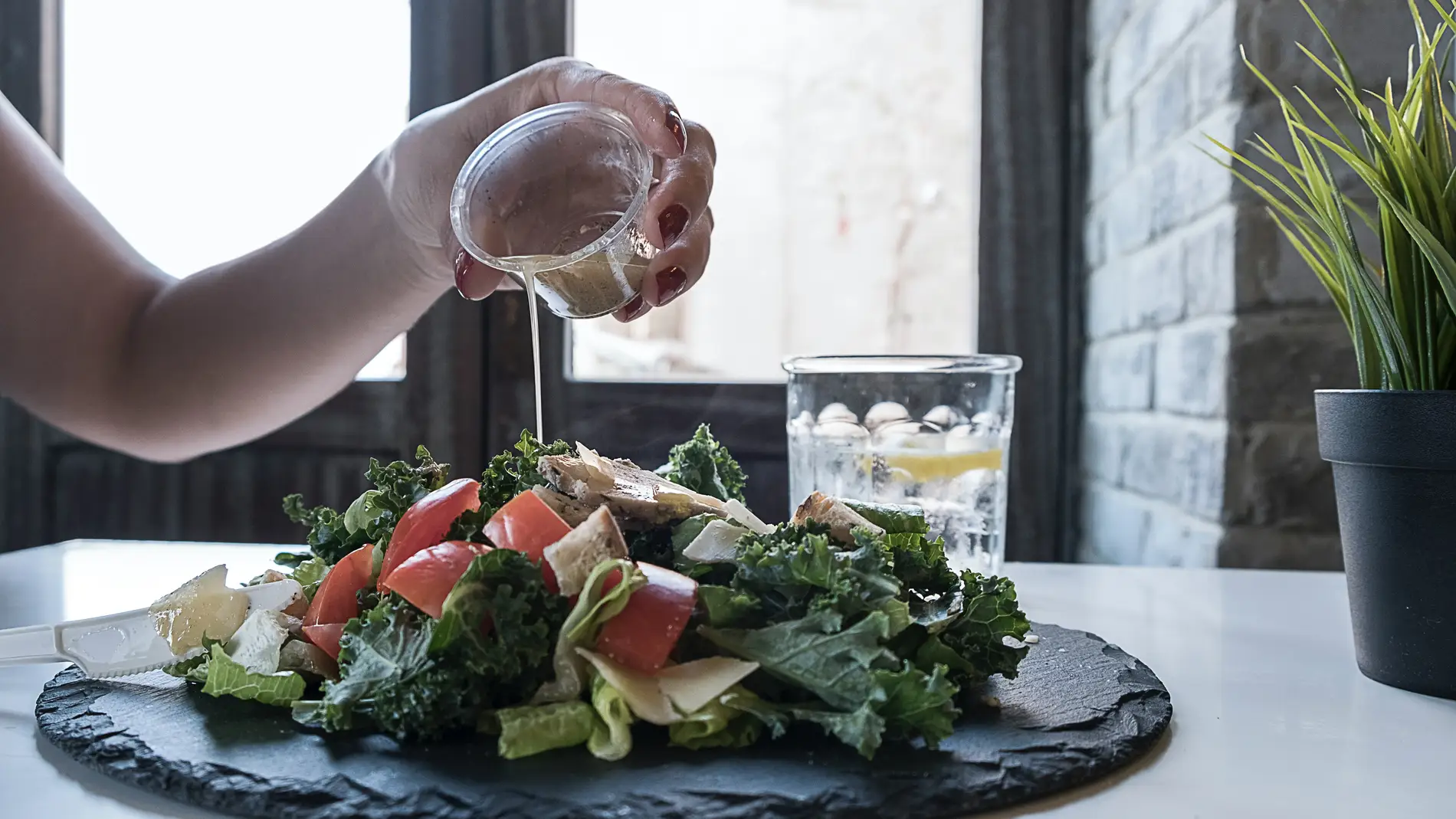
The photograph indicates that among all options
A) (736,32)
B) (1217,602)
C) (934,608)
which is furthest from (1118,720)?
(736,32)

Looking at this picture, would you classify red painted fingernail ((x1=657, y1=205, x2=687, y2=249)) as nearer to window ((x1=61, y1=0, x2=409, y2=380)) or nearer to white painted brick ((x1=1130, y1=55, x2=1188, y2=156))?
white painted brick ((x1=1130, y1=55, x2=1188, y2=156))

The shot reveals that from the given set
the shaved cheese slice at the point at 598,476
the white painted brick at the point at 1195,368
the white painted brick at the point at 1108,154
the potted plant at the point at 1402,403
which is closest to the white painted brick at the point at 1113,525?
the white painted brick at the point at 1195,368

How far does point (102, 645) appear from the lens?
0.81 meters

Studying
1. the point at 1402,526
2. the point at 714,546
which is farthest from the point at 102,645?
the point at 1402,526

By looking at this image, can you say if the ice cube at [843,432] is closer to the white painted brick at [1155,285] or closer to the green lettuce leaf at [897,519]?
the green lettuce leaf at [897,519]

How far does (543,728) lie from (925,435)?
2.46 feet

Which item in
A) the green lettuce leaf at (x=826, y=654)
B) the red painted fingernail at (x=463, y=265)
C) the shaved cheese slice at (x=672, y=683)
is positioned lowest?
the shaved cheese slice at (x=672, y=683)

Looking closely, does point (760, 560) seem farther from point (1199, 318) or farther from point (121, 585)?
point (1199, 318)

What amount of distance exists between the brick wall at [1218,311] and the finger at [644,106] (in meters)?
0.70

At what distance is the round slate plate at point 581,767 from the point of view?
56 centimetres

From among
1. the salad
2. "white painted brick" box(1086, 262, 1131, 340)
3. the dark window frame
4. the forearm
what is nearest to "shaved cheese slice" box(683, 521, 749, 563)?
the salad

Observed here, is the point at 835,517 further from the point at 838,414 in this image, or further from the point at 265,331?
the point at 265,331

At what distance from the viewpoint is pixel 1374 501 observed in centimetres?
84

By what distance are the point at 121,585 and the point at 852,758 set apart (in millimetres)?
1047
